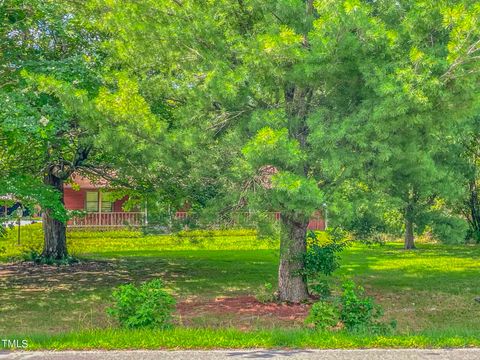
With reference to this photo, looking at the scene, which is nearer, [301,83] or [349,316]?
[349,316]

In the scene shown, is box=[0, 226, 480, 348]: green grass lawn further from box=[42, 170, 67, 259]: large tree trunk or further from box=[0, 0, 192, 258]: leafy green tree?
box=[0, 0, 192, 258]: leafy green tree

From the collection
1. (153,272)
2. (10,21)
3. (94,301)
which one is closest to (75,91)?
(10,21)

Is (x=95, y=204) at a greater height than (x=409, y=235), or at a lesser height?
greater

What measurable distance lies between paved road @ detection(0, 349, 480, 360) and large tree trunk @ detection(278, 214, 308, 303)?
5.68 metres

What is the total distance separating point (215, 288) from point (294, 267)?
3.80 metres

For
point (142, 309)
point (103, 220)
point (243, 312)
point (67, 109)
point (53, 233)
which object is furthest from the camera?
point (103, 220)

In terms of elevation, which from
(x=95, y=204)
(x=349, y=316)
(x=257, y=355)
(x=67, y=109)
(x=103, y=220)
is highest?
(x=67, y=109)

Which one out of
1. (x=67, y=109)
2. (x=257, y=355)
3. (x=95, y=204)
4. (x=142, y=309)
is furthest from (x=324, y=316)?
(x=95, y=204)

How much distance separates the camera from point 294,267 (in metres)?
12.4

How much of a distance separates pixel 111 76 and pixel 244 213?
407 cm

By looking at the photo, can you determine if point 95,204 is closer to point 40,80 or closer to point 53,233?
point 53,233

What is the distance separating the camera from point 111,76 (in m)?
11.2

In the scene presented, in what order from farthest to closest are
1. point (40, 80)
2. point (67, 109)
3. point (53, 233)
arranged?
point (53, 233) < point (67, 109) < point (40, 80)

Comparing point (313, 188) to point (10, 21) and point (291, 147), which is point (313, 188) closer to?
point (291, 147)
